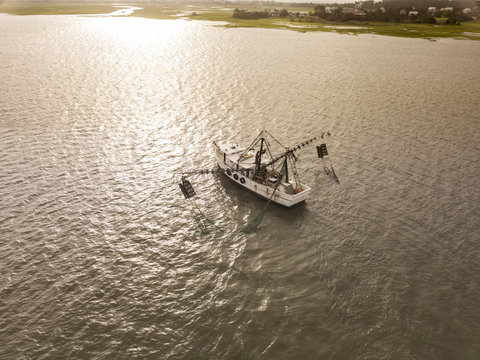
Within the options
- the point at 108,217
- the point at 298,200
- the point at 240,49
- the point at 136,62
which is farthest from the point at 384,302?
the point at 240,49

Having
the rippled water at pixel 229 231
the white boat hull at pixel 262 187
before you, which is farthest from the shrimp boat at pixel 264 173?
the rippled water at pixel 229 231

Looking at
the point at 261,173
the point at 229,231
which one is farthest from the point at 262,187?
the point at 229,231

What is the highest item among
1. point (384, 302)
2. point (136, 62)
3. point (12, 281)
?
point (136, 62)

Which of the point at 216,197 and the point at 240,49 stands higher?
the point at 240,49

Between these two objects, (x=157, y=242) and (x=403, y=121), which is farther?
(x=403, y=121)

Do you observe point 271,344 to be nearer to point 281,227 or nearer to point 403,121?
point 281,227

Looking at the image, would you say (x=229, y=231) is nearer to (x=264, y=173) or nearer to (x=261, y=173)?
(x=261, y=173)

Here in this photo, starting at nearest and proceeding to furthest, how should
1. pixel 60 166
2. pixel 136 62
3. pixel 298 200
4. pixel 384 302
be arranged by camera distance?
pixel 384 302, pixel 298 200, pixel 60 166, pixel 136 62

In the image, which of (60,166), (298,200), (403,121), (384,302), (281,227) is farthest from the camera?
(403,121)
